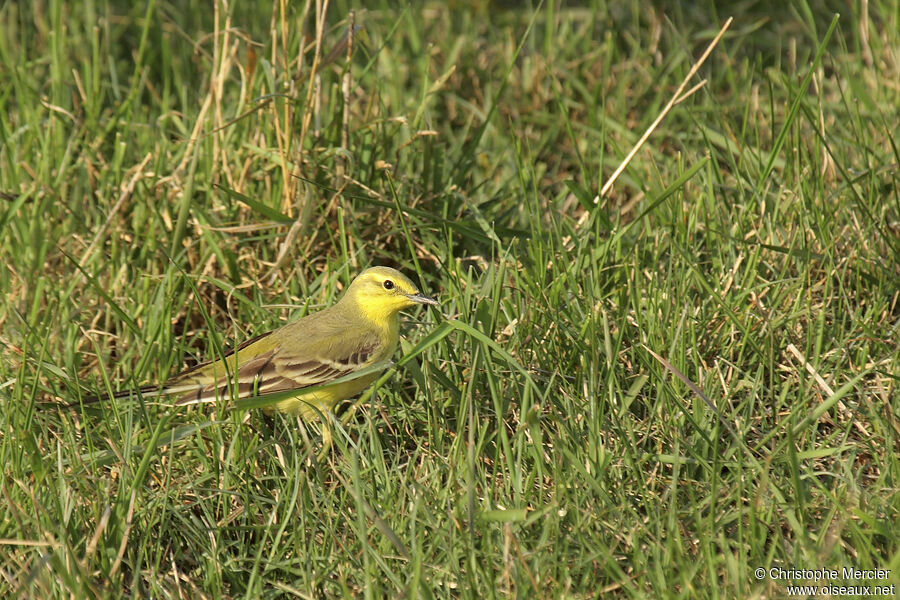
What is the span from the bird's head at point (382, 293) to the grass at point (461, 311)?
159mm

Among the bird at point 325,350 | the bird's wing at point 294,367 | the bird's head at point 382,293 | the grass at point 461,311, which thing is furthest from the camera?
the bird's head at point 382,293

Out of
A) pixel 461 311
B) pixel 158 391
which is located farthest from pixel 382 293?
pixel 158 391

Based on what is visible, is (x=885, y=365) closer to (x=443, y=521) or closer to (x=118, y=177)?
(x=443, y=521)

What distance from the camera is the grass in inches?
139

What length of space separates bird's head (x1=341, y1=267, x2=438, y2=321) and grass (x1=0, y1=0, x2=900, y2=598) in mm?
159

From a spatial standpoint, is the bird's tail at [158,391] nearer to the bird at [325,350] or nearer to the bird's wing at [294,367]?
the bird at [325,350]

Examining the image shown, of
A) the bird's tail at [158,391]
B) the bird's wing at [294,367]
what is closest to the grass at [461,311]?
the bird's tail at [158,391]

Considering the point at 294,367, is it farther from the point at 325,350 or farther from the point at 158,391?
the point at 158,391

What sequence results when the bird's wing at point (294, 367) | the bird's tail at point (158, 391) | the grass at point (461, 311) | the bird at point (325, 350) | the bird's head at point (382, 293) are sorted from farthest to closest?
the bird's head at point (382, 293) < the bird's wing at point (294, 367) < the bird at point (325, 350) < the bird's tail at point (158, 391) < the grass at point (461, 311)

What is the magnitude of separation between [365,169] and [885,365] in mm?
2620

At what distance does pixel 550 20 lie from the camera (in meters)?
7.02

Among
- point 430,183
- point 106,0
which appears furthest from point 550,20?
point 106,0

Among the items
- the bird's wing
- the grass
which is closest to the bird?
the bird's wing

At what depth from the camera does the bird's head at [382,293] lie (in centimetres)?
480
